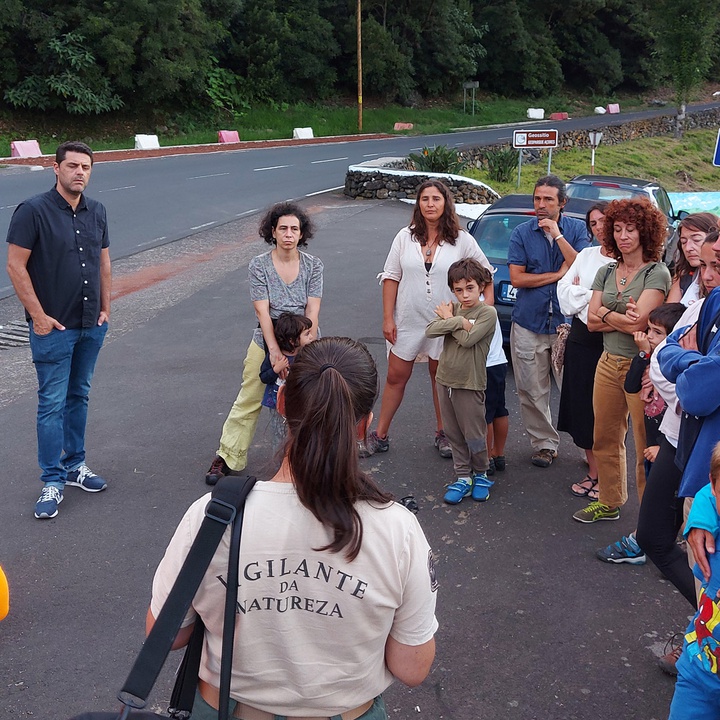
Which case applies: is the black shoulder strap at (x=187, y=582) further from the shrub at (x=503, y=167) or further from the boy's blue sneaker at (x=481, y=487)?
the shrub at (x=503, y=167)

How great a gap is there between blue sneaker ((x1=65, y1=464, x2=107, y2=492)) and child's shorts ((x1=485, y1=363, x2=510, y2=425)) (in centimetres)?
260

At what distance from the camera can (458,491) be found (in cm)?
532

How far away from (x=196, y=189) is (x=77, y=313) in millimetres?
16402

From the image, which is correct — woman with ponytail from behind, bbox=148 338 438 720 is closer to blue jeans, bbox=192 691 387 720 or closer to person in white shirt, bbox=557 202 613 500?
blue jeans, bbox=192 691 387 720

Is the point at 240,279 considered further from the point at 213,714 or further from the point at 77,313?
the point at 213,714

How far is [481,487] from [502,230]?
450cm

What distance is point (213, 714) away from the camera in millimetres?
2006

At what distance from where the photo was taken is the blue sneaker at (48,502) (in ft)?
16.4

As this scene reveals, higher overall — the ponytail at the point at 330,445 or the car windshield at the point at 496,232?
the ponytail at the point at 330,445

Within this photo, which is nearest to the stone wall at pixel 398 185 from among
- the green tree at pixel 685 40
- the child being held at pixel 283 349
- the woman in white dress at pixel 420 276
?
the woman in white dress at pixel 420 276

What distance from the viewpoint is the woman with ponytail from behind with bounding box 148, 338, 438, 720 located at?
6.19 ft

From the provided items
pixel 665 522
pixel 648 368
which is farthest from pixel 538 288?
pixel 665 522

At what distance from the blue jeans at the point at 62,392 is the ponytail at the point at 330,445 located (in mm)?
3507

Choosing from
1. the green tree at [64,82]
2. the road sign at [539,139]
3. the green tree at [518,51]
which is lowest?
the road sign at [539,139]
